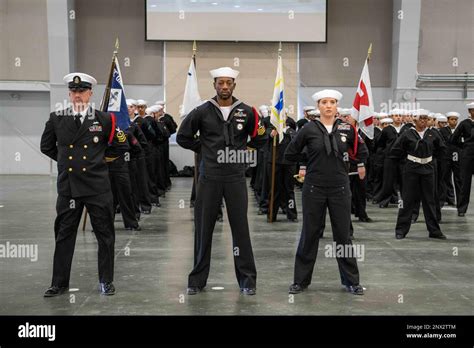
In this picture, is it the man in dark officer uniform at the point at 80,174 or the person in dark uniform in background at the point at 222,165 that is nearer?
the man in dark officer uniform at the point at 80,174

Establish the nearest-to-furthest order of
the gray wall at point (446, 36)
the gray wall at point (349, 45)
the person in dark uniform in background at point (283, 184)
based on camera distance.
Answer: the person in dark uniform in background at point (283, 184), the gray wall at point (446, 36), the gray wall at point (349, 45)

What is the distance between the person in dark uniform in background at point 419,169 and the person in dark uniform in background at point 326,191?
3.78 meters

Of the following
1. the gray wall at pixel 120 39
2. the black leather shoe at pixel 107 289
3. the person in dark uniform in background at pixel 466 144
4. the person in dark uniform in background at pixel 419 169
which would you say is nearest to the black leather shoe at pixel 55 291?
the black leather shoe at pixel 107 289

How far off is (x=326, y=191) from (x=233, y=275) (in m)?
1.69

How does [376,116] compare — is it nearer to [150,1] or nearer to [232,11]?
[232,11]

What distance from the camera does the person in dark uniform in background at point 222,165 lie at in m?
7.38

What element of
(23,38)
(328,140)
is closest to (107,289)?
(328,140)

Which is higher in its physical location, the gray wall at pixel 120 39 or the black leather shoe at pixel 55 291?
the gray wall at pixel 120 39

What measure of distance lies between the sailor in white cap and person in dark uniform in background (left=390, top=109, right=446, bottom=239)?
4.12 meters

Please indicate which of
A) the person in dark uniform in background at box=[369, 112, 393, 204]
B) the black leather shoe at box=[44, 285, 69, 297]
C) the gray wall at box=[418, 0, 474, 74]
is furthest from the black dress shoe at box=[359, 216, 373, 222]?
the gray wall at box=[418, 0, 474, 74]

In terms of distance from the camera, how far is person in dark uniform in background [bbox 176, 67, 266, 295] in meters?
7.38

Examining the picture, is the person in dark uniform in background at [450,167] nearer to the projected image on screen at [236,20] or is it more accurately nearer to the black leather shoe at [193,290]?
the projected image on screen at [236,20]

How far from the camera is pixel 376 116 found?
17.6 meters

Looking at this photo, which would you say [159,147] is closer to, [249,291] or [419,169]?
[419,169]
